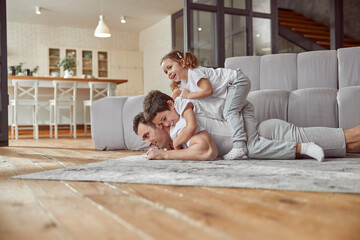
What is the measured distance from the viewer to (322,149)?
1871 millimetres

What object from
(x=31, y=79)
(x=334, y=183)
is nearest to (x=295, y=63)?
(x=334, y=183)

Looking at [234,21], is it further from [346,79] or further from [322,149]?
[322,149]

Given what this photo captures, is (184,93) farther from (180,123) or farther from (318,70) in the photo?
(318,70)

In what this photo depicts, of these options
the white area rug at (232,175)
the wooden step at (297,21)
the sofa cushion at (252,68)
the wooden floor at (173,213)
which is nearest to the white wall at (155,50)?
the wooden step at (297,21)

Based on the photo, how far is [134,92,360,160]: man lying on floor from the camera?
1.98 metres

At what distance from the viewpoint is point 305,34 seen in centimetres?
625

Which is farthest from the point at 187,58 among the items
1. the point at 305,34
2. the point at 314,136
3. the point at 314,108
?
the point at 305,34

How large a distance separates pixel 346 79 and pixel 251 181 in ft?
5.99

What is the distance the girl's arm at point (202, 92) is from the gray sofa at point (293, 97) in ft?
1.96

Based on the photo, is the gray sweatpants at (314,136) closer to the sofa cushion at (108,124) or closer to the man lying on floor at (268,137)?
the man lying on floor at (268,137)

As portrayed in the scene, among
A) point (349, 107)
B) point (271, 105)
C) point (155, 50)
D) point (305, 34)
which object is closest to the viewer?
point (349, 107)

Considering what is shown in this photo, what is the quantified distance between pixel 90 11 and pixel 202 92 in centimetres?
626

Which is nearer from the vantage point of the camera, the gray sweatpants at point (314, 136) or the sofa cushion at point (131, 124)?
the gray sweatpants at point (314, 136)

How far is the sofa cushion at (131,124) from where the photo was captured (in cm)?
286
